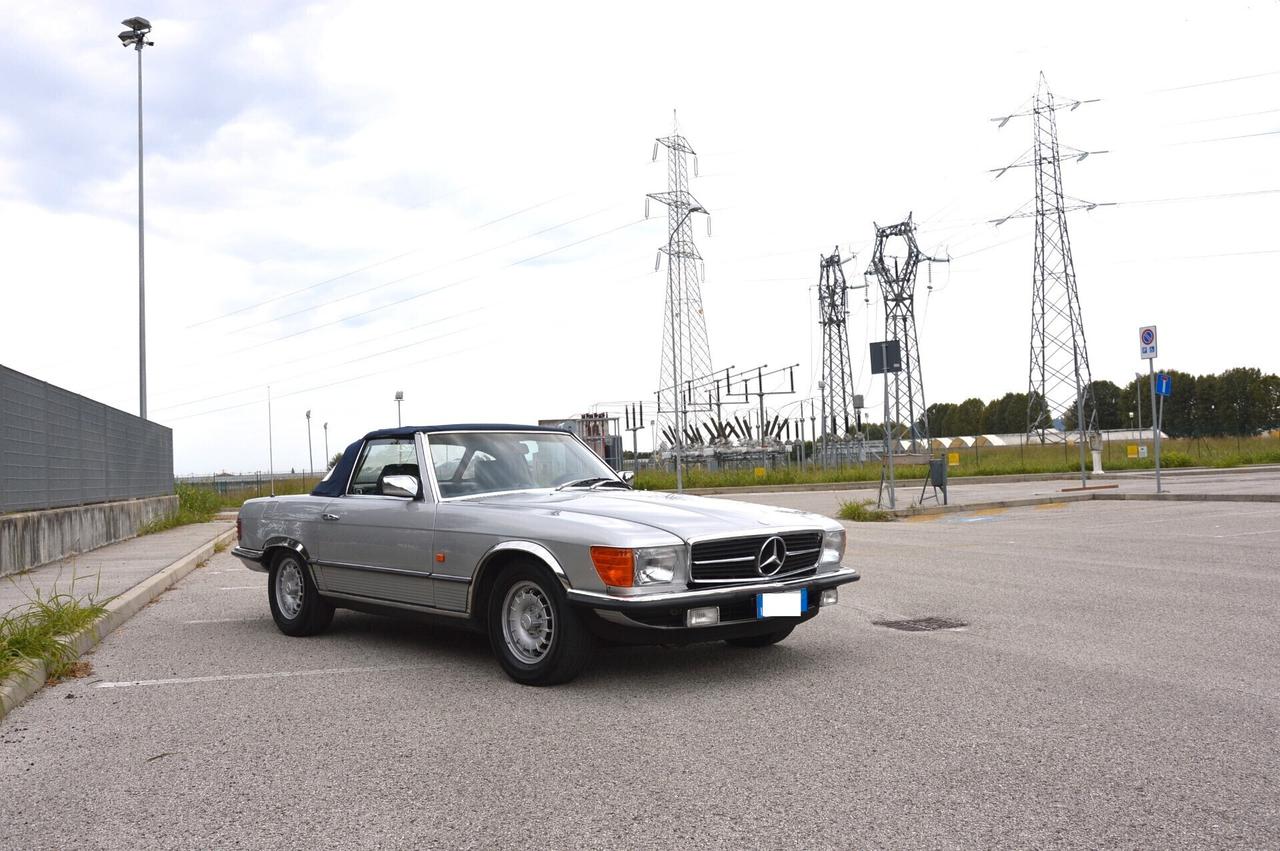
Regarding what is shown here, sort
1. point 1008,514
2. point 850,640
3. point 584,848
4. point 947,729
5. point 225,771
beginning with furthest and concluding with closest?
1. point 1008,514
2. point 850,640
3. point 947,729
4. point 225,771
5. point 584,848

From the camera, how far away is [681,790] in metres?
4.05

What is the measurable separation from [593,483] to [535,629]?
1.48 metres

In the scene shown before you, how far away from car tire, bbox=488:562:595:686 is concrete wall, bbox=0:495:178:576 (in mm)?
7731

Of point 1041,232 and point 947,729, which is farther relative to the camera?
point 1041,232

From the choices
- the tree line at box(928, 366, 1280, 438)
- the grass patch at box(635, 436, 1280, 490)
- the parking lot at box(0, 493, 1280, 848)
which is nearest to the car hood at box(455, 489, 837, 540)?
the parking lot at box(0, 493, 1280, 848)

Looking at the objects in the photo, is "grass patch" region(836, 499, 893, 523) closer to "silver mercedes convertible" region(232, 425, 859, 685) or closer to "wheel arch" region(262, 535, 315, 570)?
"silver mercedes convertible" region(232, 425, 859, 685)

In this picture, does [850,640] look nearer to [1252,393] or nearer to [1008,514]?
[1008,514]

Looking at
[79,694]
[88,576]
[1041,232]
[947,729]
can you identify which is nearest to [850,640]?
[947,729]

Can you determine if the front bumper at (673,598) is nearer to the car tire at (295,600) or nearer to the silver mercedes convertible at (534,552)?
the silver mercedes convertible at (534,552)

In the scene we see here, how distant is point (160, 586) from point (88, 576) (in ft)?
2.90

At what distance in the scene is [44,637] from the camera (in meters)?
6.81

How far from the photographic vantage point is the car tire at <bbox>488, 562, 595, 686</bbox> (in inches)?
227

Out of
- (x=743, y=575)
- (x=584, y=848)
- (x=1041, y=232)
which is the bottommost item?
(x=584, y=848)

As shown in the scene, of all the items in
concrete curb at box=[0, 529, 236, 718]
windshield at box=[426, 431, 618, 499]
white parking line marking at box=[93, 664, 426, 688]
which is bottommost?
white parking line marking at box=[93, 664, 426, 688]
